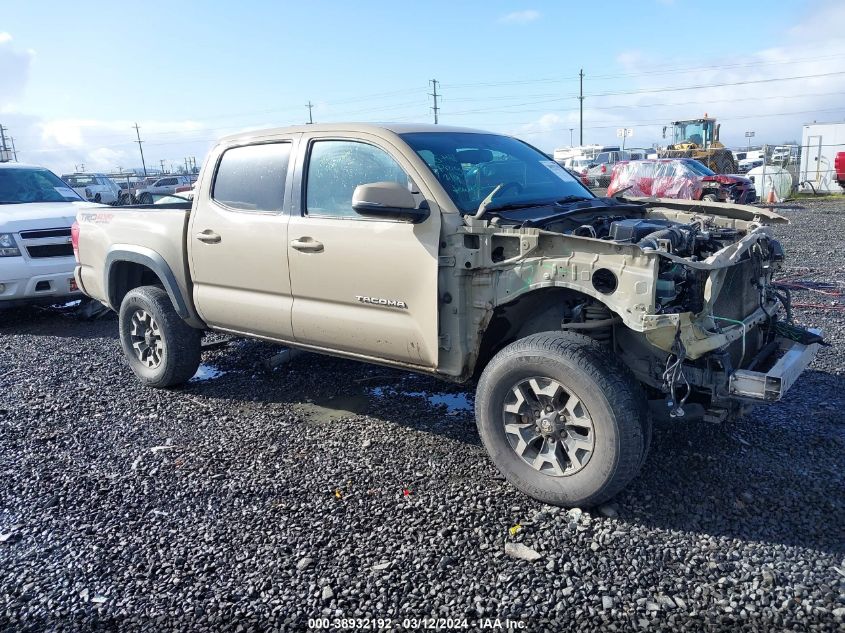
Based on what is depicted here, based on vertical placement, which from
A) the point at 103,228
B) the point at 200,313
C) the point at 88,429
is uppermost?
the point at 103,228

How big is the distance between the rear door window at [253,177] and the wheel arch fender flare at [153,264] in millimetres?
734

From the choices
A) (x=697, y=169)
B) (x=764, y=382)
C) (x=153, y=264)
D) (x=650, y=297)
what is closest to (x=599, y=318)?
(x=650, y=297)

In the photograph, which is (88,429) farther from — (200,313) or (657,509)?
(657,509)

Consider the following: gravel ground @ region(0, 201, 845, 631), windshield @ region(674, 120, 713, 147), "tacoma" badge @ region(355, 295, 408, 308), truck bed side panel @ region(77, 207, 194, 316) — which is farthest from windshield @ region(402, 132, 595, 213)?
windshield @ region(674, 120, 713, 147)

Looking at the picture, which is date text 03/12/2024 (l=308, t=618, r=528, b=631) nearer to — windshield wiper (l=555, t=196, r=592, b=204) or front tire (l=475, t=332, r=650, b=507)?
front tire (l=475, t=332, r=650, b=507)

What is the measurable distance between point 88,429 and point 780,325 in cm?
483

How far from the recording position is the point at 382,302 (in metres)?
4.11

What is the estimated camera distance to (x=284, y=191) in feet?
15.2

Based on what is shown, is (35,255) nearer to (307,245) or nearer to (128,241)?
(128,241)

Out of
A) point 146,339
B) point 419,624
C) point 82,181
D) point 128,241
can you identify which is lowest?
point 419,624

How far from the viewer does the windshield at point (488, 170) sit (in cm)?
412

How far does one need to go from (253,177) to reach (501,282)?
2194 millimetres

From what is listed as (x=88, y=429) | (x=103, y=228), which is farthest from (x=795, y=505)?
(x=103, y=228)

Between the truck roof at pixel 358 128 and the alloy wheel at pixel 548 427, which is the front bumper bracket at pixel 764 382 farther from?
the truck roof at pixel 358 128
